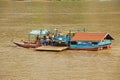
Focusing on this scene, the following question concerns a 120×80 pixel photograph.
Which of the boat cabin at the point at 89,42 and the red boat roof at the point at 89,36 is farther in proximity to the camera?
the red boat roof at the point at 89,36

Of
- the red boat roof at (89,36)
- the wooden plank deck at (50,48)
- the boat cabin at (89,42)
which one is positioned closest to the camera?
the wooden plank deck at (50,48)

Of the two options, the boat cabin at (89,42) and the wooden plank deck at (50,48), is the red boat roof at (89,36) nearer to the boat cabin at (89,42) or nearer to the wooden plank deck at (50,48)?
the boat cabin at (89,42)

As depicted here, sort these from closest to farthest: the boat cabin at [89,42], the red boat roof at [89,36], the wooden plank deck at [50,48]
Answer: the wooden plank deck at [50,48] < the boat cabin at [89,42] < the red boat roof at [89,36]

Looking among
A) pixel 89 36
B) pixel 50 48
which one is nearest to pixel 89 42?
pixel 89 36

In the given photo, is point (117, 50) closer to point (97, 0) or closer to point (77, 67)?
point (77, 67)

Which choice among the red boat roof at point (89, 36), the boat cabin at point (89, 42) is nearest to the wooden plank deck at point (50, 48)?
the boat cabin at point (89, 42)

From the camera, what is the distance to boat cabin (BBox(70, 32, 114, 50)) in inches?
1511

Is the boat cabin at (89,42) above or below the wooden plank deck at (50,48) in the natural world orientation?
above

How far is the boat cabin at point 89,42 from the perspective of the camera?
126ft

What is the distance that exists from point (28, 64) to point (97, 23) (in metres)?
29.2

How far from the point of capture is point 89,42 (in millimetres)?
38531

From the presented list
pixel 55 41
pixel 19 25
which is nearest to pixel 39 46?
pixel 55 41

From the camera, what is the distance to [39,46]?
39.9 metres

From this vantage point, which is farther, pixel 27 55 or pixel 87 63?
pixel 27 55
